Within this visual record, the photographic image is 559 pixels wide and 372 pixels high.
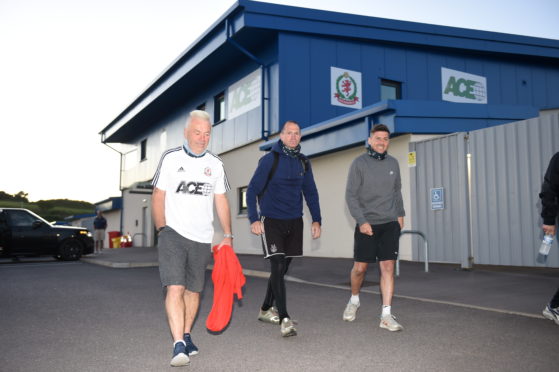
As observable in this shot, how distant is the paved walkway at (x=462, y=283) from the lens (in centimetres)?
632

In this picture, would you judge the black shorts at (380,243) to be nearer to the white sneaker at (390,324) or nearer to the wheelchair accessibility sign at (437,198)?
the white sneaker at (390,324)

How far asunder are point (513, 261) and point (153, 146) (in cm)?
2231

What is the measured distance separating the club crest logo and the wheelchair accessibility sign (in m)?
6.24

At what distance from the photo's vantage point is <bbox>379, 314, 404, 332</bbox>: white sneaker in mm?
4910

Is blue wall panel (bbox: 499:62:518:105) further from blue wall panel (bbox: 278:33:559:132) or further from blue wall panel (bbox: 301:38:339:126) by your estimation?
blue wall panel (bbox: 301:38:339:126)

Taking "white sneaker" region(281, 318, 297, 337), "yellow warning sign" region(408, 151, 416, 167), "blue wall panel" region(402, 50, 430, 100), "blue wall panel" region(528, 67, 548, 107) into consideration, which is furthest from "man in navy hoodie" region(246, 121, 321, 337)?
"blue wall panel" region(528, 67, 548, 107)

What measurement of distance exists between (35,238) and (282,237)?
1323 cm

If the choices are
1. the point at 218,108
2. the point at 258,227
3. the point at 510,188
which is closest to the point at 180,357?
the point at 258,227

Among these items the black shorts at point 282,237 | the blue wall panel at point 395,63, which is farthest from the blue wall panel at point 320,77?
the black shorts at point 282,237

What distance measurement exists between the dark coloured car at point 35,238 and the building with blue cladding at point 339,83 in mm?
5351

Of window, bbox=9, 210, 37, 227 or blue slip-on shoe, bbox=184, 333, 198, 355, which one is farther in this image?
window, bbox=9, 210, 37, 227

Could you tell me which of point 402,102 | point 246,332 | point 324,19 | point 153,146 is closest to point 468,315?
point 246,332

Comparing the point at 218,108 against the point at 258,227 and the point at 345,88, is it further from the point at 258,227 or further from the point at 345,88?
the point at 258,227

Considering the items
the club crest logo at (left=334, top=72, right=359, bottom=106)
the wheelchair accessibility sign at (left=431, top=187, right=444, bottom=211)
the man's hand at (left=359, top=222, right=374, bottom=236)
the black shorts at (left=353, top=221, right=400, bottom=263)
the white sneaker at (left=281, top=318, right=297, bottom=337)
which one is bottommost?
the white sneaker at (left=281, top=318, right=297, bottom=337)
